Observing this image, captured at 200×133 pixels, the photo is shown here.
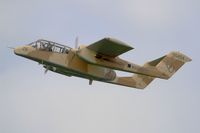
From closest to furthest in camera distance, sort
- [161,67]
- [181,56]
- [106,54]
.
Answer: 1. [106,54]
2. [161,67]
3. [181,56]

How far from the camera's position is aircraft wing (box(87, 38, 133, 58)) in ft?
189

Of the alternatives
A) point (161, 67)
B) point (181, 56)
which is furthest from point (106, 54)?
point (181, 56)

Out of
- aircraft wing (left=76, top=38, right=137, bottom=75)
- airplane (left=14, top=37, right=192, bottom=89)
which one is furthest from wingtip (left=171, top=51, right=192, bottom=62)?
aircraft wing (left=76, top=38, right=137, bottom=75)

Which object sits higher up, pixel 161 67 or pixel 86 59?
pixel 86 59

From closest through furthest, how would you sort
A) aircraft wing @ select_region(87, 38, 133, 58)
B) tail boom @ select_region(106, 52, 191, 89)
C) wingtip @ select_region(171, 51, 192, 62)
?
aircraft wing @ select_region(87, 38, 133, 58) < tail boom @ select_region(106, 52, 191, 89) < wingtip @ select_region(171, 51, 192, 62)

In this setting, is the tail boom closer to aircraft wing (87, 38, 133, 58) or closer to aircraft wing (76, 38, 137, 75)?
aircraft wing (76, 38, 137, 75)

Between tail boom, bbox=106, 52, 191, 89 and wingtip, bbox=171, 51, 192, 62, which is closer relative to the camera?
tail boom, bbox=106, 52, 191, 89

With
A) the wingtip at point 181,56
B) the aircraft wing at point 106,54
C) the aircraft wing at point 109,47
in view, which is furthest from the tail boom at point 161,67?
the aircraft wing at point 109,47

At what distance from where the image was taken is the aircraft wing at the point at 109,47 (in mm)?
57688

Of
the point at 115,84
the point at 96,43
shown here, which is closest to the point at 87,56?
the point at 96,43

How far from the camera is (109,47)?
59.0 metres

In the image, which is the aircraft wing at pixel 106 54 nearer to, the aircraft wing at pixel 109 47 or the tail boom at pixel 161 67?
the aircraft wing at pixel 109 47

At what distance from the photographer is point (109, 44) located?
5841 cm

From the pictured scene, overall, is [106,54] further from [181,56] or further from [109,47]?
[181,56]
